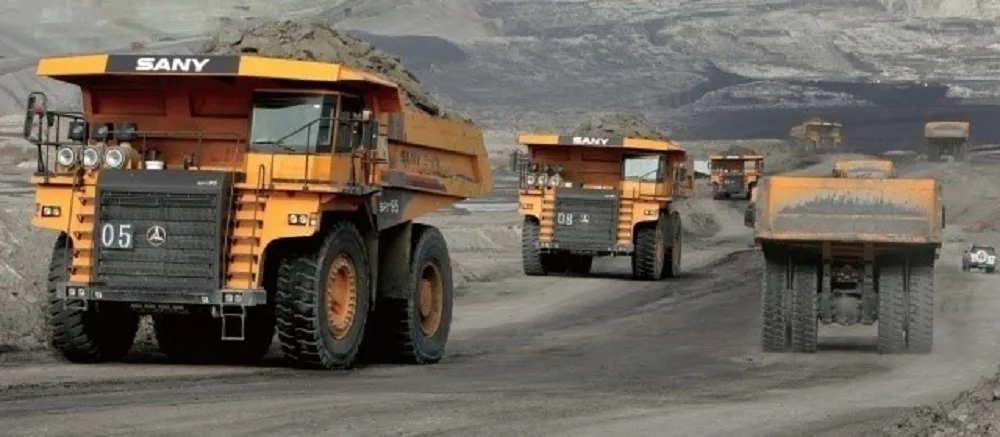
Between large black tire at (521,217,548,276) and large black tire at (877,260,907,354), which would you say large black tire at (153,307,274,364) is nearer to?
large black tire at (877,260,907,354)

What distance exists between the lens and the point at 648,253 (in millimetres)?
34406

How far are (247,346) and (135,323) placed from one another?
46.2 inches

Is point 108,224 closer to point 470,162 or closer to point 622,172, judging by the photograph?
point 470,162

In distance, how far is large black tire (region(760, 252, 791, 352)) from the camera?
19.9 meters

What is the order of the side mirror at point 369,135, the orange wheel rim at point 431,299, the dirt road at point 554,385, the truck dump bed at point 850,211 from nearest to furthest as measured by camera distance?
1. the dirt road at point 554,385
2. the side mirror at point 369,135
3. the orange wheel rim at point 431,299
4. the truck dump bed at point 850,211

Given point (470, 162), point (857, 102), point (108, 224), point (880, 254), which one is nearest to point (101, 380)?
point (108, 224)

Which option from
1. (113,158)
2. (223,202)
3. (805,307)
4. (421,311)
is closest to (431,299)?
(421,311)

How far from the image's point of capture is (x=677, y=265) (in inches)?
1436

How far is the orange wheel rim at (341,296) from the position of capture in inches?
604

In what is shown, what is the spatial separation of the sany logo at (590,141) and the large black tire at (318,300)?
20.0 meters

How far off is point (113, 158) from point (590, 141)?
69.8 feet

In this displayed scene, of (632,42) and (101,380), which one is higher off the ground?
(632,42)

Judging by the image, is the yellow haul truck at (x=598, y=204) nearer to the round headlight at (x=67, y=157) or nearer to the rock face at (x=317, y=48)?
the rock face at (x=317, y=48)

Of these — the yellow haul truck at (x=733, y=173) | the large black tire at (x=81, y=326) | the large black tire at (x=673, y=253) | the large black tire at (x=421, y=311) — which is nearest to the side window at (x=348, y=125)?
the large black tire at (x=421, y=311)
